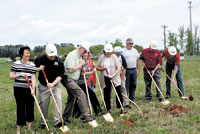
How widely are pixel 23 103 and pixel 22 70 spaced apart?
2.45 ft

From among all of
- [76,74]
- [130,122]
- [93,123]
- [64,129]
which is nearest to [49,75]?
[76,74]

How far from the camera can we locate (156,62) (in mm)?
Result: 8578

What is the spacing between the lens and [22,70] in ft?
16.8

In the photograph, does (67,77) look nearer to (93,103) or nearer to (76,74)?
(76,74)

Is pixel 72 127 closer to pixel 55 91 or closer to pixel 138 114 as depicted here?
pixel 55 91

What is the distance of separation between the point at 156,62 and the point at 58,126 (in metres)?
4.54

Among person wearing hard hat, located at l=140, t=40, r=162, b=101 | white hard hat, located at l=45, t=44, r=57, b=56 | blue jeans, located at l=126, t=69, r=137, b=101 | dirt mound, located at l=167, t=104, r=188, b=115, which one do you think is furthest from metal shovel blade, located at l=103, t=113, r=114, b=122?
person wearing hard hat, located at l=140, t=40, r=162, b=101

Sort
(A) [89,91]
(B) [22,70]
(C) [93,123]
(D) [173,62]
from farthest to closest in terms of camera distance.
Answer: (D) [173,62] < (A) [89,91] < (C) [93,123] < (B) [22,70]

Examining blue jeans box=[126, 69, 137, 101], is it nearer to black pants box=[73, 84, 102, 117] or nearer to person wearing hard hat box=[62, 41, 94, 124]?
black pants box=[73, 84, 102, 117]

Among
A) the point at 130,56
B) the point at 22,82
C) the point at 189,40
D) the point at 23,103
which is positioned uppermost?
the point at 189,40

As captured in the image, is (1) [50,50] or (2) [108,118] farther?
(2) [108,118]

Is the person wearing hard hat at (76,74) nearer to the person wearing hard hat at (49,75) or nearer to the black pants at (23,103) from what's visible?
the person wearing hard hat at (49,75)

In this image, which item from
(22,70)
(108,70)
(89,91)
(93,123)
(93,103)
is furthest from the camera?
(108,70)

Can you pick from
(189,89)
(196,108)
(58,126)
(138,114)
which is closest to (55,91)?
(58,126)
